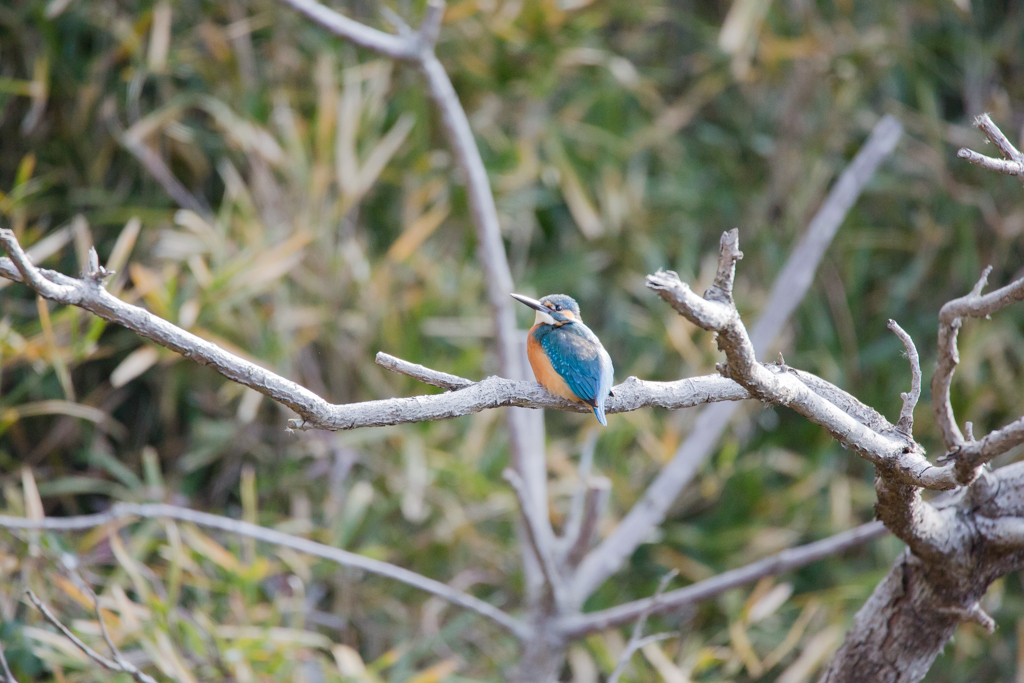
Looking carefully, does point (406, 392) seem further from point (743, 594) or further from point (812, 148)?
point (812, 148)

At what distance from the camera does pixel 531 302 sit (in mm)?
1312


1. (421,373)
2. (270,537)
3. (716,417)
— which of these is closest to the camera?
(421,373)

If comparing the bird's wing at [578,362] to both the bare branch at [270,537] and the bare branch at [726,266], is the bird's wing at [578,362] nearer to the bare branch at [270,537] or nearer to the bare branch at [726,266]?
the bare branch at [726,266]

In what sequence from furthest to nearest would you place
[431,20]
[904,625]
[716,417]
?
[716,417] → [431,20] → [904,625]

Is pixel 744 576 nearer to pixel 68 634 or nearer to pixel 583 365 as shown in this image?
pixel 583 365

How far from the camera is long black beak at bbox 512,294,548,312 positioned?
1287mm

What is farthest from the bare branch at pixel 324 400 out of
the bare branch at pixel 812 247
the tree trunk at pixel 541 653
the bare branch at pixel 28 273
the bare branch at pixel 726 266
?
the bare branch at pixel 812 247

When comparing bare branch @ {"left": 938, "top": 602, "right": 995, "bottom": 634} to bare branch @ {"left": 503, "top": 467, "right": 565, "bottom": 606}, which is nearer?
bare branch @ {"left": 938, "top": 602, "right": 995, "bottom": 634}

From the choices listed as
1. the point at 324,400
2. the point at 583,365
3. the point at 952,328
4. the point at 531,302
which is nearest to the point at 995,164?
the point at 952,328

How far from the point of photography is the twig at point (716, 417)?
1.91 meters

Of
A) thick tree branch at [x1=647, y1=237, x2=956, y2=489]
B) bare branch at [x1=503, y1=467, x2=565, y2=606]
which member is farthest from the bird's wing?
bare branch at [x1=503, y1=467, x2=565, y2=606]

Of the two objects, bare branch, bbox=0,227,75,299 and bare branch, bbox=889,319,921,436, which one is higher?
bare branch, bbox=0,227,75,299

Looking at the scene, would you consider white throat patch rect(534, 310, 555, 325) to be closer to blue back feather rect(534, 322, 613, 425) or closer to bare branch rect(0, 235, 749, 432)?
blue back feather rect(534, 322, 613, 425)

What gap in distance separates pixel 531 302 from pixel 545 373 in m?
0.14
